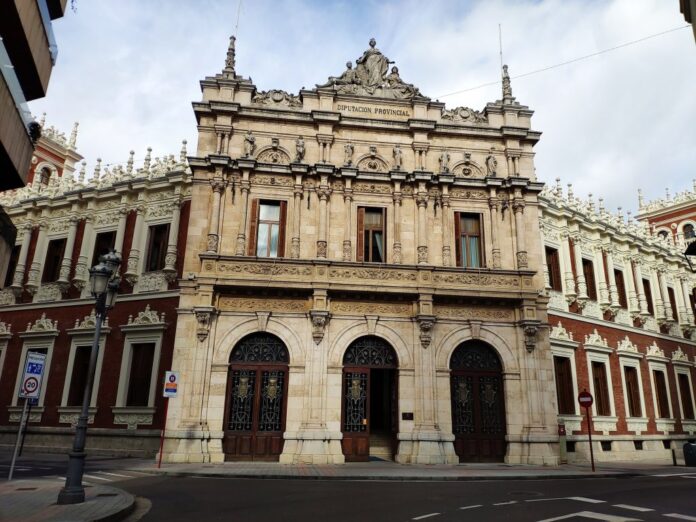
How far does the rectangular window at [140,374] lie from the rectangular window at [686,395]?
27612 mm

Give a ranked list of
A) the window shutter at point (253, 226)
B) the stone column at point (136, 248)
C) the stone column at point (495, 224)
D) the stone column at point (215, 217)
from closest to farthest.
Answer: the stone column at point (215, 217) → the window shutter at point (253, 226) → the stone column at point (495, 224) → the stone column at point (136, 248)

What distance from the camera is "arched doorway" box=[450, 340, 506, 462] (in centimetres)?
1855

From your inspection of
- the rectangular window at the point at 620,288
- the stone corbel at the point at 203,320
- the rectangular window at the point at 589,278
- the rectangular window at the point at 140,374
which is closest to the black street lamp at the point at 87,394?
the stone corbel at the point at 203,320

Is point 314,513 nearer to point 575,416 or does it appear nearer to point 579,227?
point 575,416

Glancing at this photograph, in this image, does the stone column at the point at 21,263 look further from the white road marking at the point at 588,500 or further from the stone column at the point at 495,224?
the white road marking at the point at 588,500

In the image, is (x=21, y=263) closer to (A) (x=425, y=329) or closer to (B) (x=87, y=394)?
(B) (x=87, y=394)

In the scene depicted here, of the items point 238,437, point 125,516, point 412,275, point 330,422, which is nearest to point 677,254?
point 412,275

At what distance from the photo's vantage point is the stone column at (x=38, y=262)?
2452 centimetres

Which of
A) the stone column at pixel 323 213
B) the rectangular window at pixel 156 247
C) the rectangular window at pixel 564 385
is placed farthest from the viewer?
the rectangular window at pixel 564 385

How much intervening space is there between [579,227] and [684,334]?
1066cm

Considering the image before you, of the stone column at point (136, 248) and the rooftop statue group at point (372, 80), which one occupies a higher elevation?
the rooftop statue group at point (372, 80)

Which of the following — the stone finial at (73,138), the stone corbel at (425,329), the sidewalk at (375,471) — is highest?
the stone finial at (73,138)

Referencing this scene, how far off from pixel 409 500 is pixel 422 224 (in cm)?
1191

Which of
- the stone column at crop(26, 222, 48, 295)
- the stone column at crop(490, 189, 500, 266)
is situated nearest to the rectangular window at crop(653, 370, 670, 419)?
the stone column at crop(490, 189, 500, 266)
